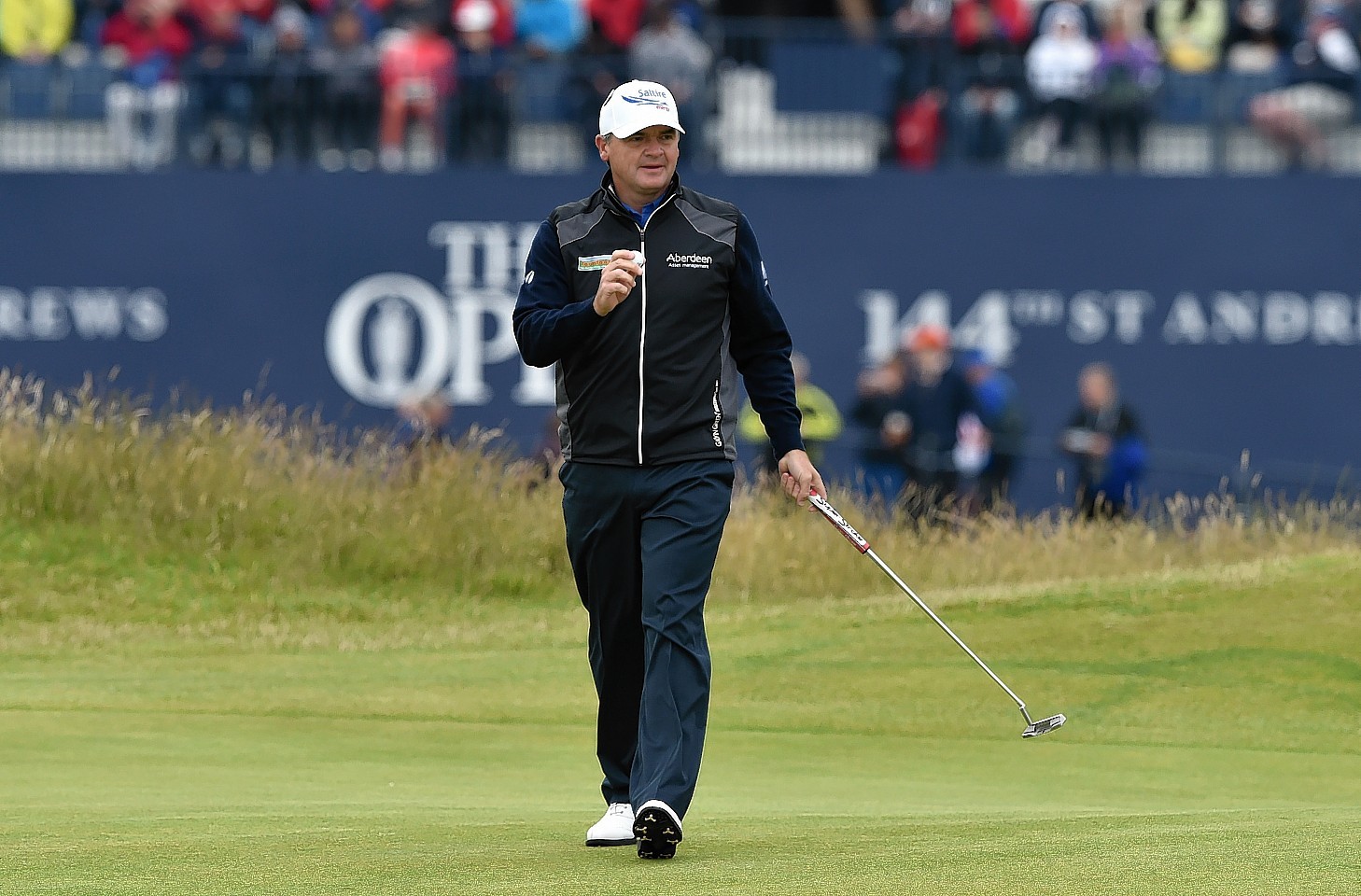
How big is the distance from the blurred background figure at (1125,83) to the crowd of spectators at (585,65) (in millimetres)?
20

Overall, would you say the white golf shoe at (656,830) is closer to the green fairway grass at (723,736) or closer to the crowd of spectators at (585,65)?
the green fairway grass at (723,736)

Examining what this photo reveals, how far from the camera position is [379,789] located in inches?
324

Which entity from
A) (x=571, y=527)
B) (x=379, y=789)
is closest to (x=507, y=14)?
(x=379, y=789)

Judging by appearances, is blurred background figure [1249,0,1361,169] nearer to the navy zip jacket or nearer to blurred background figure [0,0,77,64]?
blurred background figure [0,0,77,64]

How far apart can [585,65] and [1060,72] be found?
160 inches

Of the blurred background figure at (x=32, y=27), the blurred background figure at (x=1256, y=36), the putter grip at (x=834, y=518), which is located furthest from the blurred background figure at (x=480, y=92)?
the putter grip at (x=834, y=518)

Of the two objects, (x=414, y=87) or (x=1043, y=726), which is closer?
(x=1043, y=726)

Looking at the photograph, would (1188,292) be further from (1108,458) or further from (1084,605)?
(1084,605)

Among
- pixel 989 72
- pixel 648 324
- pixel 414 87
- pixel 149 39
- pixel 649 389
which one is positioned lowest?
pixel 649 389

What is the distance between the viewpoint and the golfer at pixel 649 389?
6348 mm

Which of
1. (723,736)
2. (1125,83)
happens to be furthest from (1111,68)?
(723,736)

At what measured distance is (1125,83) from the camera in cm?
2052

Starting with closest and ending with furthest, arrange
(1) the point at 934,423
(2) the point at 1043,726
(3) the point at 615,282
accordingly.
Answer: (3) the point at 615,282 → (2) the point at 1043,726 → (1) the point at 934,423

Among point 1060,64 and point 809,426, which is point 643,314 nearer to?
point 809,426
